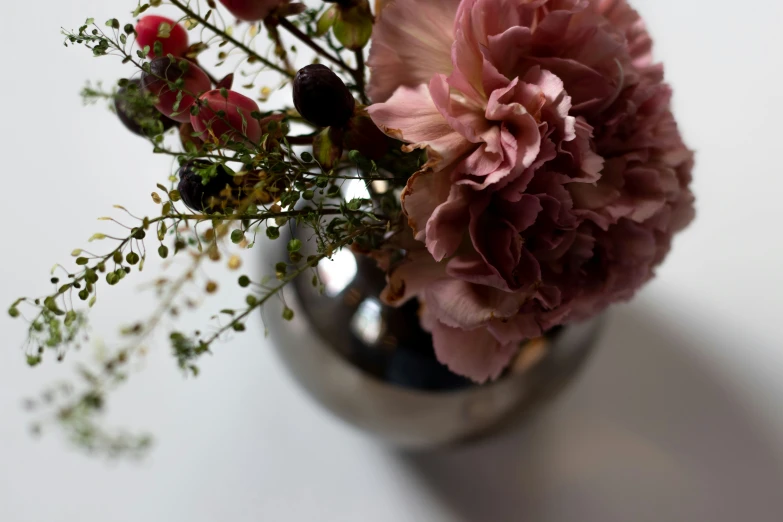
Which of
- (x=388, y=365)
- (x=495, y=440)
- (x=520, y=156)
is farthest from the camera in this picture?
(x=495, y=440)

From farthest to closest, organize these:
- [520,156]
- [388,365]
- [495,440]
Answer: [495,440] < [388,365] < [520,156]

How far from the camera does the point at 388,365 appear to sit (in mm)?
441

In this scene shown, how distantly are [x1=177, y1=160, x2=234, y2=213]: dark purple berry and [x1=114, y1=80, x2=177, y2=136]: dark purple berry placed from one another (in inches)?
1.7

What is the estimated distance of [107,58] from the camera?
71cm

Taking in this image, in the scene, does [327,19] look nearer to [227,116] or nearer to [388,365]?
[227,116]

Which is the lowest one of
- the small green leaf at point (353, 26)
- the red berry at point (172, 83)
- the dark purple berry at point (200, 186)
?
the dark purple berry at point (200, 186)

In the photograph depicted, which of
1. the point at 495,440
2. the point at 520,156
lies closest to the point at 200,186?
the point at 520,156

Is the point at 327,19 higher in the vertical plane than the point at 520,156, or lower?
higher

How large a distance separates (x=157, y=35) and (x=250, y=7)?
0.04 meters

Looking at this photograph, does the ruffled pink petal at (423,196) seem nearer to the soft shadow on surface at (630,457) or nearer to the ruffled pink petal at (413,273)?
the ruffled pink petal at (413,273)

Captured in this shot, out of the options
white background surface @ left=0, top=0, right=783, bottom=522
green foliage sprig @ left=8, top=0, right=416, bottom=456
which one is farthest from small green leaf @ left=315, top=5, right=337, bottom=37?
white background surface @ left=0, top=0, right=783, bottom=522

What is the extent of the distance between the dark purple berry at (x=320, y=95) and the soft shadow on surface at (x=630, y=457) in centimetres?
39

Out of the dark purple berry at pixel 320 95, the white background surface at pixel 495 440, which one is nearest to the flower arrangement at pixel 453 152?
the dark purple berry at pixel 320 95

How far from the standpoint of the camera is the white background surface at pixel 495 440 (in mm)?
609
